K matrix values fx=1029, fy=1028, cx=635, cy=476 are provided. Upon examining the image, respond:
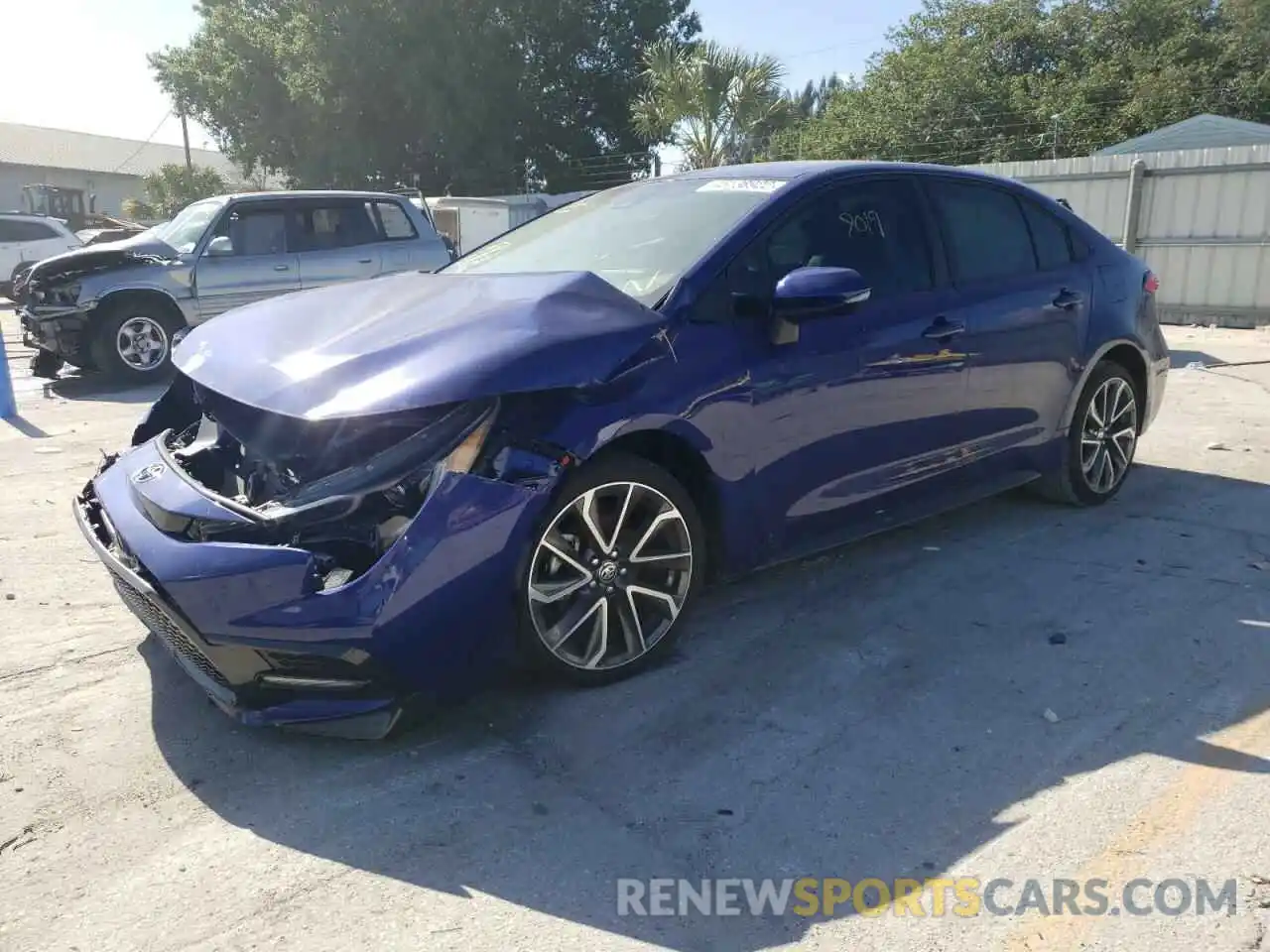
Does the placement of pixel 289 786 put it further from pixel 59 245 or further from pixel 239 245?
pixel 59 245

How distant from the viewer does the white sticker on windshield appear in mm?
3998

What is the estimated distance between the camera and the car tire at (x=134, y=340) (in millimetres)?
9891

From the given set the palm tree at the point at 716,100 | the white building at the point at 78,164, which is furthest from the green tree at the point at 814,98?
the white building at the point at 78,164

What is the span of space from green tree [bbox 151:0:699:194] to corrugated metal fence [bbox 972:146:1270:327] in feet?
75.2

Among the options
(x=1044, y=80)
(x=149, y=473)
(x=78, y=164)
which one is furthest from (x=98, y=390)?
(x=78, y=164)

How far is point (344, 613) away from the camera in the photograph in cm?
274

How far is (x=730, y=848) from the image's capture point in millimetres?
2615

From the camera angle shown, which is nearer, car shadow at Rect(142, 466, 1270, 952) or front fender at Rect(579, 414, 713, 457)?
car shadow at Rect(142, 466, 1270, 952)

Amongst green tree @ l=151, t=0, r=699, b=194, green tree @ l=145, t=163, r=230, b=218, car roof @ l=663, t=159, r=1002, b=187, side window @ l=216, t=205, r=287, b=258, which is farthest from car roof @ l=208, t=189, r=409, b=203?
green tree @ l=145, t=163, r=230, b=218

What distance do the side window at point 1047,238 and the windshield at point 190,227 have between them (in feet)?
27.5

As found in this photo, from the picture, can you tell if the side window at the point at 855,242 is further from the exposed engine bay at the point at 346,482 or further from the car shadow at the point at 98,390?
the car shadow at the point at 98,390

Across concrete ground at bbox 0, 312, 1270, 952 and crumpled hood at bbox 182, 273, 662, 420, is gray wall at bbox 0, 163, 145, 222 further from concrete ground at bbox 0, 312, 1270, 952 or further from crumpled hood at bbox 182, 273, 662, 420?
concrete ground at bbox 0, 312, 1270, 952

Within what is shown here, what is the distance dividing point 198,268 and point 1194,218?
491 inches

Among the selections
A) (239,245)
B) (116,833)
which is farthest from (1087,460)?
(239,245)
